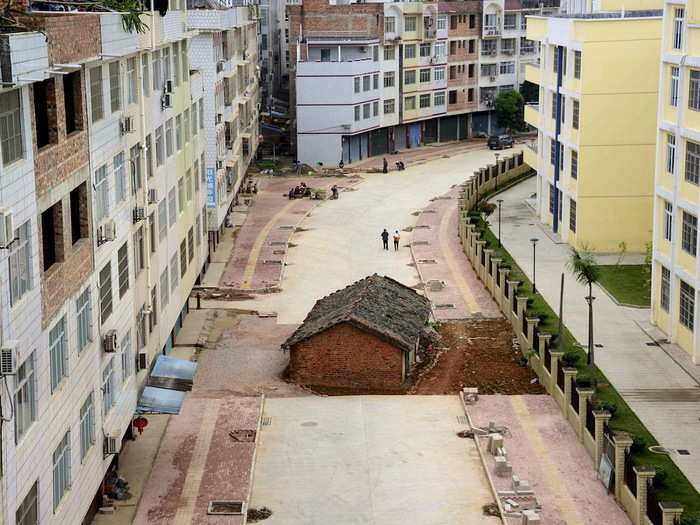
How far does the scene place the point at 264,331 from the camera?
139 feet

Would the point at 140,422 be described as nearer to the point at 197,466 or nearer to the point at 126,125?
the point at 197,466

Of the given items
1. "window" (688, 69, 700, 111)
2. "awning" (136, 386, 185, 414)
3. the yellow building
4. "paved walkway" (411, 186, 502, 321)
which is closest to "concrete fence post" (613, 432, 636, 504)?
"awning" (136, 386, 185, 414)

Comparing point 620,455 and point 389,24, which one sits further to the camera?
point 389,24

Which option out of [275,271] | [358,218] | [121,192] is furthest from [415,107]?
[121,192]

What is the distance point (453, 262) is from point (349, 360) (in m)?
18.5

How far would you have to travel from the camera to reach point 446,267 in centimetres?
5253

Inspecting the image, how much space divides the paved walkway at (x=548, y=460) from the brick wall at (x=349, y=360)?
293cm

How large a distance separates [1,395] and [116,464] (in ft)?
37.5

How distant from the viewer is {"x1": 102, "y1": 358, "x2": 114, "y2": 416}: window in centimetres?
2630

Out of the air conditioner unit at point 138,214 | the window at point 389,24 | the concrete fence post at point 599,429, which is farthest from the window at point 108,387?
the window at point 389,24

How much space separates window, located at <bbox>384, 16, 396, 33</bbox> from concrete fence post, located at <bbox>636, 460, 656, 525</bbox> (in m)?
65.9

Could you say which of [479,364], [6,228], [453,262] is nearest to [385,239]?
[453,262]

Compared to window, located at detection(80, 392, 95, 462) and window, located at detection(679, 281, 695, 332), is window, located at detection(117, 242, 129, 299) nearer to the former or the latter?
window, located at detection(80, 392, 95, 462)

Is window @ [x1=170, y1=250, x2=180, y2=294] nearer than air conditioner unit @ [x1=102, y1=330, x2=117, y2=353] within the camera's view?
No
